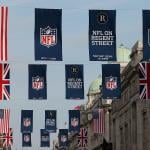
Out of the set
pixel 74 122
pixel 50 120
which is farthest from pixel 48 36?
pixel 74 122

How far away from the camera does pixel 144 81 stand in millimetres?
58375

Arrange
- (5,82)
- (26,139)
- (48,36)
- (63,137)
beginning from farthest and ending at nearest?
(63,137)
(26,139)
(5,82)
(48,36)

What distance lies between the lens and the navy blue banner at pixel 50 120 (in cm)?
7926

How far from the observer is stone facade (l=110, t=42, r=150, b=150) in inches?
3947

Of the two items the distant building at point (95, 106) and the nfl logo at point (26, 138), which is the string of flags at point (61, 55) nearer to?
the nfl logo at point (26, 138)

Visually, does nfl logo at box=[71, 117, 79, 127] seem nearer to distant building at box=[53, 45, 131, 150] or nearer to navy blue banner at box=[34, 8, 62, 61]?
navy blue banner at box=[34, 8, 62, 61]

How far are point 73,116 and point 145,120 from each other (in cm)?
1589

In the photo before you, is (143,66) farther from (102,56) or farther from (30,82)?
(102,56)

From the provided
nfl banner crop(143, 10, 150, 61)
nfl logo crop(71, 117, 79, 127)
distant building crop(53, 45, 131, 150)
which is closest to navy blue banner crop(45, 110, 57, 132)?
nfl logo crop(71, 117, 79, 127)

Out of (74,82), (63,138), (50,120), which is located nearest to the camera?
(74,82)

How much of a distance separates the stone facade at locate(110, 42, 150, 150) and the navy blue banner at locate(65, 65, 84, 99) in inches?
1666

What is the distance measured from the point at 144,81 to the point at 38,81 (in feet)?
25.0

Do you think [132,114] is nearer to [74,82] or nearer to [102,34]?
[74,82]

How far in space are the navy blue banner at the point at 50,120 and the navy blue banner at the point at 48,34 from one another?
3145 cm
